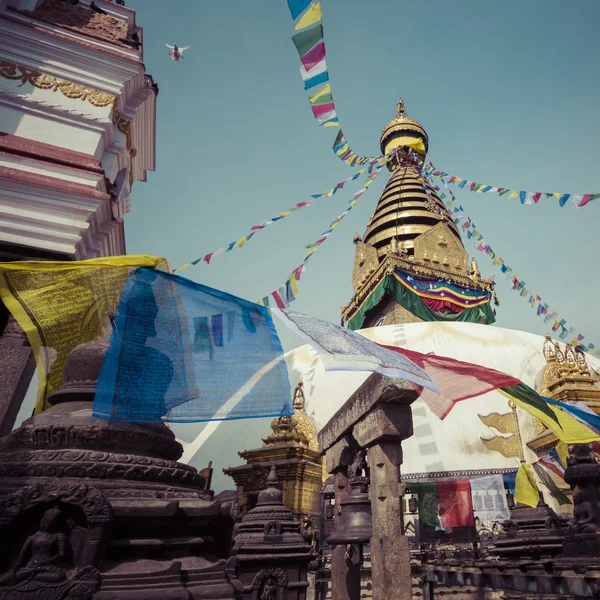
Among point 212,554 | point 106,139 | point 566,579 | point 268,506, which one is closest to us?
point 212,554

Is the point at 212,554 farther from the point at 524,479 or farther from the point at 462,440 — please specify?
the point at 462,440

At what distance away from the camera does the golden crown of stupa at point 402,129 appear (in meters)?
28.9

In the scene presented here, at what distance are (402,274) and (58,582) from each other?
20.6 metres

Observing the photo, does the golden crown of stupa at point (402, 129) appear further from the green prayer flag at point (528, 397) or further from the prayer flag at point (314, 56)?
the green prayer flag at point (528, 397)

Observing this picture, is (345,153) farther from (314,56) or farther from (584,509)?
(584,509)

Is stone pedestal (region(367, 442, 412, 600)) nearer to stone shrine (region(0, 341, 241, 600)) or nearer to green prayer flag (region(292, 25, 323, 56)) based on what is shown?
stone shrine (region(0, 341, 241, 600))

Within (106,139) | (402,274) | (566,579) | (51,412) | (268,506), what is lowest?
(566,579)

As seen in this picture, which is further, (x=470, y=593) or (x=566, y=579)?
(x=470, y=593)

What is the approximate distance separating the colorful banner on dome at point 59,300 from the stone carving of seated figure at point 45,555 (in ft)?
5.39

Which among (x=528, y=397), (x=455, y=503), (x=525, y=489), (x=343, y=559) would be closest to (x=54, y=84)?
(x=528, y=397)

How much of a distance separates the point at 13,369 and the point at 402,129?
29371 mm

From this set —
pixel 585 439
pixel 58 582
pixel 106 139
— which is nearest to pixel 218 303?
pixel 58 582

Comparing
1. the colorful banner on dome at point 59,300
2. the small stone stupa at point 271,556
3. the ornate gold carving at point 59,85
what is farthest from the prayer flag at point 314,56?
the small stone stupa at point 271,556

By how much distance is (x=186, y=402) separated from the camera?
2637 millimetres
